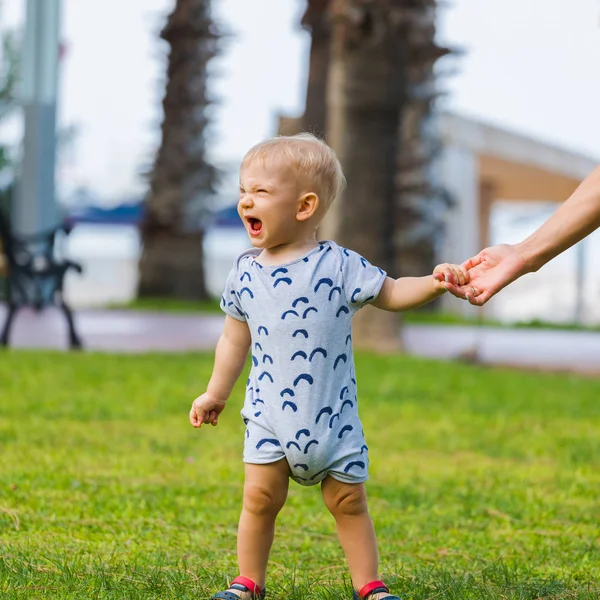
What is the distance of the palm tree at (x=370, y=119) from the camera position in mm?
10523

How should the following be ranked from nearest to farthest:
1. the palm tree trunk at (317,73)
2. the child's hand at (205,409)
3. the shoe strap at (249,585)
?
the shoe strap at (249,585)
the child's hand at (205,409)
the palm tree trunk at (317,73)

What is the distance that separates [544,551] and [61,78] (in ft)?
47.0

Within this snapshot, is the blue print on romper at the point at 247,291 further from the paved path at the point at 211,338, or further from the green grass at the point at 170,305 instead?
the green grass at the point at 170,305

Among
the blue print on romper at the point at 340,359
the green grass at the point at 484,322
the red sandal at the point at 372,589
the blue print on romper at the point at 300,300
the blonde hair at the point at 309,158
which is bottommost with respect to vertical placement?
the green grass at the point at 484,322

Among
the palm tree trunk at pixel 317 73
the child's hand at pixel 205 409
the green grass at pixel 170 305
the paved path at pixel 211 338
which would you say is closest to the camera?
the child's hand at pixel 205 409

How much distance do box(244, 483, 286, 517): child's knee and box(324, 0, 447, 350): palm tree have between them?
25.6 feet

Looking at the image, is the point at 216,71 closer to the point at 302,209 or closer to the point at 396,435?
the point at 396,435

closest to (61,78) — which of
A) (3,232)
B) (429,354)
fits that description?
(3,232)

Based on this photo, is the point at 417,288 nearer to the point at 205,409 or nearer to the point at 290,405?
the point at 290,405

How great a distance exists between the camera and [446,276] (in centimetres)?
286

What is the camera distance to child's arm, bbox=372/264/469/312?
9.41ft

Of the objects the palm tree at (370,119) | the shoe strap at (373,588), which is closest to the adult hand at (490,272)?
the shoe strap at (373,588)

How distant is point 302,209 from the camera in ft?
9.70

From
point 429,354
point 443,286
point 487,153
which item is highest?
point 487,153
